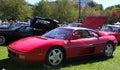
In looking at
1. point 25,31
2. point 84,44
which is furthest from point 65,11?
point 84,44

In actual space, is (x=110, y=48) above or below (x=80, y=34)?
below

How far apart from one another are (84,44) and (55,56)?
1.34 metres

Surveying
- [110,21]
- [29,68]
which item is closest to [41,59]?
[29,68]

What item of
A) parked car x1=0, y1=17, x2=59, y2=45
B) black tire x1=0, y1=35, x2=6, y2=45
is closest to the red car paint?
parked car x1=0, y1=17, x2=59, y2=45

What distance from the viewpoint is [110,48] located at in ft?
34.0

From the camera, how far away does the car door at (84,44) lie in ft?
29.3

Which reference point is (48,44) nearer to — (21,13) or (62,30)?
(62,30)

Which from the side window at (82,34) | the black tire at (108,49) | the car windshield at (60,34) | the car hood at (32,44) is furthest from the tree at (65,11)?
the car hood at (32,44)

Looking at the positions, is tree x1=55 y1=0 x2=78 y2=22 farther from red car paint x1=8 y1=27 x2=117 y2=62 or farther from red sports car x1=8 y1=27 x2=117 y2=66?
red car paint x1=8 y1=27 x2=117 y2=62

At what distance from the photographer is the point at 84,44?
9.23 m

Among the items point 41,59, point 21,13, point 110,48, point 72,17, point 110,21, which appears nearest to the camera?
point 41,59

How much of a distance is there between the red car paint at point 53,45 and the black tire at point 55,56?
13 centimetres

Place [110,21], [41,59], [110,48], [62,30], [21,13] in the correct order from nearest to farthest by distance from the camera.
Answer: [41,59] → [62,30] → [110,48] → [21,13] → [110,21]

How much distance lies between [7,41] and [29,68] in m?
6.08
